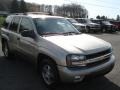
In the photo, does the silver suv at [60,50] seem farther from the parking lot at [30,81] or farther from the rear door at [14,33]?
the parking lot at [30,81]

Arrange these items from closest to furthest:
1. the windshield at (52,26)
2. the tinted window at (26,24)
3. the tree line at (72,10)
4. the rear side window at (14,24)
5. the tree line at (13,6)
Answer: the windshield at (52,26) < the tinted window at (26,24) < the rear side window at (14,24) < the tree line at (72,10) < the tree line at (13,6)

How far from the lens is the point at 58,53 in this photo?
4.57m

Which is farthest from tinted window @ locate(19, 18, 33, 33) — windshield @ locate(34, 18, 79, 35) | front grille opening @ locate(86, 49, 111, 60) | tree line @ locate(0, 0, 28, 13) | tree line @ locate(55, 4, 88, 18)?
tree line @ locate(0, 0, 28, 13)

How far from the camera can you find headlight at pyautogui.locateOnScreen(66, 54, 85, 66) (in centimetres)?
444

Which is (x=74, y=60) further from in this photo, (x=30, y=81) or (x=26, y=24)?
(x=26, y=24)

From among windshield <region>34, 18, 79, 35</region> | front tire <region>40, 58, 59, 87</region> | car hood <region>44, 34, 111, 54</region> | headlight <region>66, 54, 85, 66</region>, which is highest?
windshield <region>34, 18, 79, 35</region>

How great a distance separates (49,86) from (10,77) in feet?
4.92

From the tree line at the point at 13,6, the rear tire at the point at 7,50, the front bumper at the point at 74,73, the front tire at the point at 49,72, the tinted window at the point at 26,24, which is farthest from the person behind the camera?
the tree line at the point at 13,6

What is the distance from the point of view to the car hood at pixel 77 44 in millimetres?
4598

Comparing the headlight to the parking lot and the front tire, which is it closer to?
the front tire

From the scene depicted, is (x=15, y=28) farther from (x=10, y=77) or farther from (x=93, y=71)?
(x=93, y=71)

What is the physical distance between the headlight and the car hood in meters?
0.11

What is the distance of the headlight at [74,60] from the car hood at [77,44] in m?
0.11

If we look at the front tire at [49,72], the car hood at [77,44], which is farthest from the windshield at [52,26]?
the front tire at [49,72]
